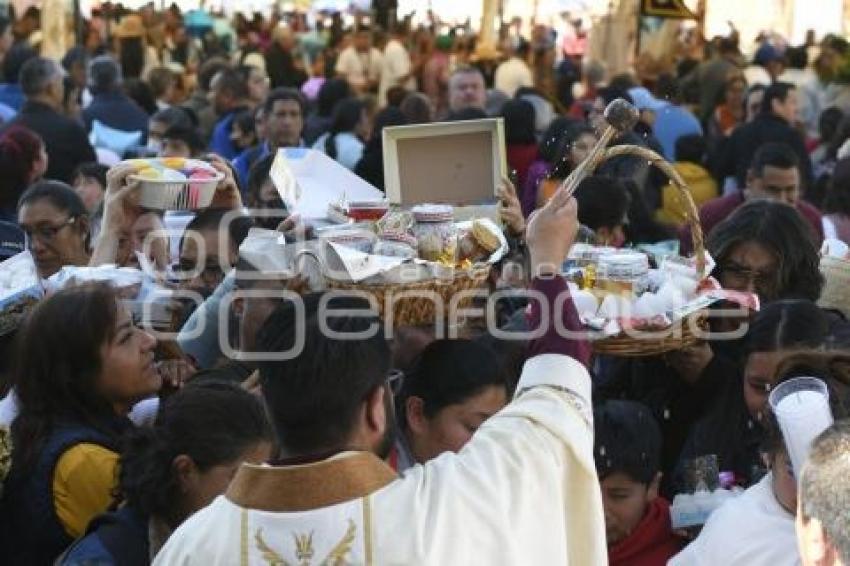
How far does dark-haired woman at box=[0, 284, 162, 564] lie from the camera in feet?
12.8

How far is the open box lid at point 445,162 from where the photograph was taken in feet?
15.9

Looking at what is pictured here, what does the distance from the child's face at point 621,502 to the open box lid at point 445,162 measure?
966mm

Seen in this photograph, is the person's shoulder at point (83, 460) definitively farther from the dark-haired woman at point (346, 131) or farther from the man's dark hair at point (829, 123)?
the man's dark hair at point (829, 123)

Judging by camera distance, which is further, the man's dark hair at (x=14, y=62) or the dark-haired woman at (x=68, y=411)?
the man's dark hair at (x=14, y=62)

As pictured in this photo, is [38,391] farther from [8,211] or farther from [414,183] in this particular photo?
[8,211]

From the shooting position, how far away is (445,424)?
3.91 meters

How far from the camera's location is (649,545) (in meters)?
→ 4.33

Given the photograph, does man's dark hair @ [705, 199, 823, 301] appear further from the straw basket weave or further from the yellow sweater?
the yellow sweater

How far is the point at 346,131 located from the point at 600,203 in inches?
196

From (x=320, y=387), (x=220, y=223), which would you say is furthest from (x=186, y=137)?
(x=320, y=387)

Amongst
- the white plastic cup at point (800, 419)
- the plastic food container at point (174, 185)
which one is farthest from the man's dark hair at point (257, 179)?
the white plastic cup at point (800, 419)

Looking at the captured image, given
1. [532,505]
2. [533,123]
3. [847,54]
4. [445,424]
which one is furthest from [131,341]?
[847,54]

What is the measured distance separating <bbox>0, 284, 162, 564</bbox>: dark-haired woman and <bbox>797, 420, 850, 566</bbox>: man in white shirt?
177 cm

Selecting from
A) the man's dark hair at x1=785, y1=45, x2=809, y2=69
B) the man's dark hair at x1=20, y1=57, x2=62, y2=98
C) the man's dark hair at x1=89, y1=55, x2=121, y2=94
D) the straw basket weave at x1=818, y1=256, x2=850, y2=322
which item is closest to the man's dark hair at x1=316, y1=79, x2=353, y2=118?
the man's dark hair at x1=89, y1=55, x2=121, y2=94
